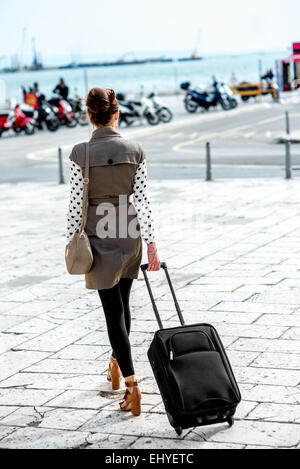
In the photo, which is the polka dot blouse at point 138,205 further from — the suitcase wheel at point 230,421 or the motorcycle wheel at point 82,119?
the motorcycle wheel at point 82,119

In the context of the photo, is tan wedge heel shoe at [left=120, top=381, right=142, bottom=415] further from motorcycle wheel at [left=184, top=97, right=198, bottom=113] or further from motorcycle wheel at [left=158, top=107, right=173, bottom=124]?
motorcycle wheel at [left=184, top=97, right=198, bottom=113]

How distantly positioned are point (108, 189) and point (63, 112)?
2775 cm

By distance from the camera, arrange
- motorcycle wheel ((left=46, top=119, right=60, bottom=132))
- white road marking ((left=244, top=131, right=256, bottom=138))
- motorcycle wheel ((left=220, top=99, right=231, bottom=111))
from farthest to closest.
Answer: motorcycle wheel ((left=220, top=99, right=231, bottom=111)) < motorcycle wheel ((left=46, top=119, right=60, bottom=132)) < white road marking ((left=244, top=131, right=256, bottom=138))

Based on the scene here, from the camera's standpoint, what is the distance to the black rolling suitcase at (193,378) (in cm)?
449

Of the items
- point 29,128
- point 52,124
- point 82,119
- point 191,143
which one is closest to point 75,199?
point 191,143

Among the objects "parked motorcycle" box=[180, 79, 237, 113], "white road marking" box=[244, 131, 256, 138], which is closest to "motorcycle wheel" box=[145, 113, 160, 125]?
"white road marking" box=[244, 131, 256, 138]

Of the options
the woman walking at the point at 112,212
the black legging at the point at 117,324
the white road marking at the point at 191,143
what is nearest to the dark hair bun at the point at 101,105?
the woman walking at the point at 112,212

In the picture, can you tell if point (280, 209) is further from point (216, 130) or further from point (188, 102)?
Answer: point (188, 102)

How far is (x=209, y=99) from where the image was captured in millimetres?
37531

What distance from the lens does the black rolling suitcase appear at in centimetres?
449

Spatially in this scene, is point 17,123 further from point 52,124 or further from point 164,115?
point 164,115

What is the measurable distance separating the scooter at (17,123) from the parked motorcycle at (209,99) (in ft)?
28.5

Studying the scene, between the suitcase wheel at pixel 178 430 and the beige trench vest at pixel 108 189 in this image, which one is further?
the beige trench vest at pixel 108 189
